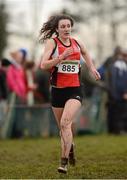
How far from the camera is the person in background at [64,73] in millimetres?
8805

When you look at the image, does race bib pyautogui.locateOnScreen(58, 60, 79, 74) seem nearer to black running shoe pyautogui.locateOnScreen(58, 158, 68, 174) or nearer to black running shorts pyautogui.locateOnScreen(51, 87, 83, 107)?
black running shorts pyautogui.locateOnScreen(51, 87, 83, 107)

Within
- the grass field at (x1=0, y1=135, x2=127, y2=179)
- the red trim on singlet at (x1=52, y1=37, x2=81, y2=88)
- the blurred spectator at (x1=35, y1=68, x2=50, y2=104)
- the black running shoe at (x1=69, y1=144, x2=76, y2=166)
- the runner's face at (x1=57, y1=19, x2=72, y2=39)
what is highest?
the runner's face at (x1=57, y1=19, x2=72, y2=39)

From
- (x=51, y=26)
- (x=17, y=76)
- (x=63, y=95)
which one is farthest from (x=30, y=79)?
(x=63, y=95)

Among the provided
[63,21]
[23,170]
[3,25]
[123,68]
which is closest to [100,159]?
[23,170]

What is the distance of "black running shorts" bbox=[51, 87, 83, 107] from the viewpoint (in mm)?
9016

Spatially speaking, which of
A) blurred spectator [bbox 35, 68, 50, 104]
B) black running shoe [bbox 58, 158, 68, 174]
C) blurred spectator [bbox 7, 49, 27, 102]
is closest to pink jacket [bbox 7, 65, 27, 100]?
blurred spectator [bbox 7, 49, 27, 102]

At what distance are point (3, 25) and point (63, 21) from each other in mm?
31183

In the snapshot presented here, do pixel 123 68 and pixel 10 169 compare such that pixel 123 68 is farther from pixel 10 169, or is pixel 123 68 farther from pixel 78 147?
pixel 10 169

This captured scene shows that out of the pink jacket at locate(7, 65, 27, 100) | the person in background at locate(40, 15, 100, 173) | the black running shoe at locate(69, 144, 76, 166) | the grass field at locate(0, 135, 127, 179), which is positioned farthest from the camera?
the pink jacket at locate(7, 65, 27, 100)

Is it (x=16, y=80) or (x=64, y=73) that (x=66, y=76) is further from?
(x=16, y=80)

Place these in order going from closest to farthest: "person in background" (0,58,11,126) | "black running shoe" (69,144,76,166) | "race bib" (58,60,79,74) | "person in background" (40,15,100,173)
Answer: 1. "person in background" (40,15,100,173)
2. "race bib" (58,60,79,74)
3. "black running shoe" (69,144,76,166)
4. "person in background" (0,58,11,126)

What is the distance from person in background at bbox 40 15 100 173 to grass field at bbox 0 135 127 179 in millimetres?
440

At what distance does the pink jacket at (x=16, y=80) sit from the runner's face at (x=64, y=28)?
691cm

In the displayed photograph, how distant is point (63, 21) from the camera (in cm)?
910
